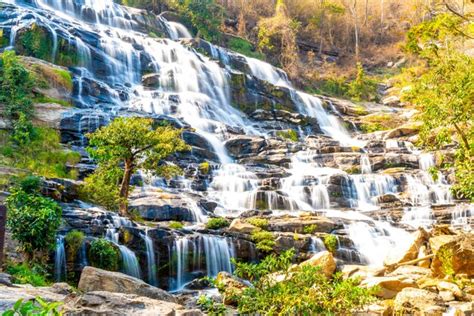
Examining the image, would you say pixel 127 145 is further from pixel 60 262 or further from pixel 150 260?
pixel 60 262

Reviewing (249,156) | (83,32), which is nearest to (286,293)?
(249,156)

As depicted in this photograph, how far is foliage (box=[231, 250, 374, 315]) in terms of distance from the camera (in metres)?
6.08

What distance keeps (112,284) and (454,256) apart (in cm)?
912

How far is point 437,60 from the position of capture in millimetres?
12836

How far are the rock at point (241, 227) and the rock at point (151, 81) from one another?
17227 millimetres

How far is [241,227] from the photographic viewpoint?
15.9 metres

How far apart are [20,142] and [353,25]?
148 feet

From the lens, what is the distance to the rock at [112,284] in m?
7.58

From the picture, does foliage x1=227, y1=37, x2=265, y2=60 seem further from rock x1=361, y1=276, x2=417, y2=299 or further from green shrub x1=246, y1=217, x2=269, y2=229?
rock x1=361, y1=276, x2=417, y2=299

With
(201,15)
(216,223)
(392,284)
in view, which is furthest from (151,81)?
(392,284)

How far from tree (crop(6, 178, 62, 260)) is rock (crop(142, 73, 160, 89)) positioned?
68.7 ft

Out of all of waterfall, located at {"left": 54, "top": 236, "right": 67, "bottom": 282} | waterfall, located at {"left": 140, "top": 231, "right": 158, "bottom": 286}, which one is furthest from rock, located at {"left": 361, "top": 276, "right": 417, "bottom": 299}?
waterfall, located at {"left": 54, "top": 236, "right": 67, "bottom": 282}

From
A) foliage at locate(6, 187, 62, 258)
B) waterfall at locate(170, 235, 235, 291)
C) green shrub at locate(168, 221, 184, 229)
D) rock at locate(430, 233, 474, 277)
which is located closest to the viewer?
foliage at locate(6, 187, 62, 258)

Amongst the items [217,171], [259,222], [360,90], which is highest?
[360,90]
